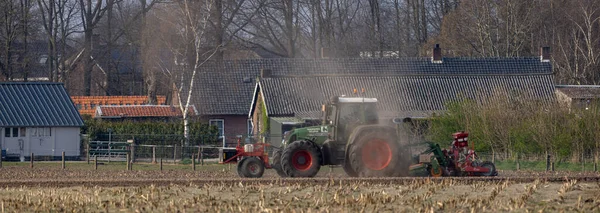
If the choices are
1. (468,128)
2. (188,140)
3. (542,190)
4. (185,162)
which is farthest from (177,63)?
(542,190)

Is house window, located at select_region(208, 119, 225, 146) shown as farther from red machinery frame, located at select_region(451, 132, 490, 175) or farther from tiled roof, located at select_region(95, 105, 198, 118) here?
red machinery frame, located at select_region(451, 132, 490, 175)

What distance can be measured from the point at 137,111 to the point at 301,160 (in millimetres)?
30224

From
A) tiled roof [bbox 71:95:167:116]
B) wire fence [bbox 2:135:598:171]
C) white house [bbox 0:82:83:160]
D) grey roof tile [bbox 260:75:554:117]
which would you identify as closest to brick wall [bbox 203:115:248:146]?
wire fence [bbox 2:135:598:171]

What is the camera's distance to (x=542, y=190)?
65.8 feet

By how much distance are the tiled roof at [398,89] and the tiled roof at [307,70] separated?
149 cm

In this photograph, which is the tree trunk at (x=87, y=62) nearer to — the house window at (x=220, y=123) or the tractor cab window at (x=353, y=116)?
the house window at (x=220, y=123)

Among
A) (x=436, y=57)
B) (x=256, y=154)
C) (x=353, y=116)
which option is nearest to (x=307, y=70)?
(x=436, y=57)

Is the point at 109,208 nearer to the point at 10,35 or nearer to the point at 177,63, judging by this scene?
the point at 177,63

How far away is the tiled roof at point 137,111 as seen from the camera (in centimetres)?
5322

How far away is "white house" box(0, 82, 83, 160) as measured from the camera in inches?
1779

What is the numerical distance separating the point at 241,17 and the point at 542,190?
44.7m

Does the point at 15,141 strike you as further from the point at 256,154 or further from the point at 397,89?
the point at 256,154

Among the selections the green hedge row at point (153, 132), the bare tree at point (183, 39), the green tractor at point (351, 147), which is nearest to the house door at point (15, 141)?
the green hedge row at point (153, 132)

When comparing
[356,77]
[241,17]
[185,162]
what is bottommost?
[185,162]
